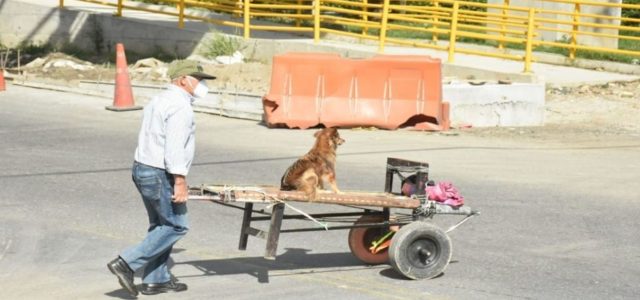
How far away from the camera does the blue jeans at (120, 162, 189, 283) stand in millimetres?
7891

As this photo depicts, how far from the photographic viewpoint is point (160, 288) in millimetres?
8266

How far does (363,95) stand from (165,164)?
30.8ft

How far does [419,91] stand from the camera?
1702 centimetres

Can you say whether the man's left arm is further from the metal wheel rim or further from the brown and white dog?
the metal wheel rim

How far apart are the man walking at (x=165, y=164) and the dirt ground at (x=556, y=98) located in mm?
9472

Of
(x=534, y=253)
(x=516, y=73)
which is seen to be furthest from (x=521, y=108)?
(x=534, y=253)

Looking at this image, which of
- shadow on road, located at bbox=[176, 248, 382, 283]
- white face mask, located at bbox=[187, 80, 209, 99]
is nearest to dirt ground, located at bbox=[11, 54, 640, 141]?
shadow on road, located at bbox=[176, 248, 382, 283]

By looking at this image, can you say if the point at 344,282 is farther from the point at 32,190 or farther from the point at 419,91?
the point at 419,91

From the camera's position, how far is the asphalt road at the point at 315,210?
8.57 metres

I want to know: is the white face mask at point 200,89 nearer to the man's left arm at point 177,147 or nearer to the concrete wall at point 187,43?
the man's left arm at point 177,147

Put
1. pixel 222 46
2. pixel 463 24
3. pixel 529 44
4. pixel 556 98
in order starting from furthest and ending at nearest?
1. pixel 463 24
2. pixel 222 46
3. pixel 556 98
4. pixel 529 44

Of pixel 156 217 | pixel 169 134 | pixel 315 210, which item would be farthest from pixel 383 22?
pixel 169 134

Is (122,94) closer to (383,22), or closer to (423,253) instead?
(383,22)

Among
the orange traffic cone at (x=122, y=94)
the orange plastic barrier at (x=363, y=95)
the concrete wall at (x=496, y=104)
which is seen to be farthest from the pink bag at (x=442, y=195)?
the orange traffic cone at (x=122, y=94)
